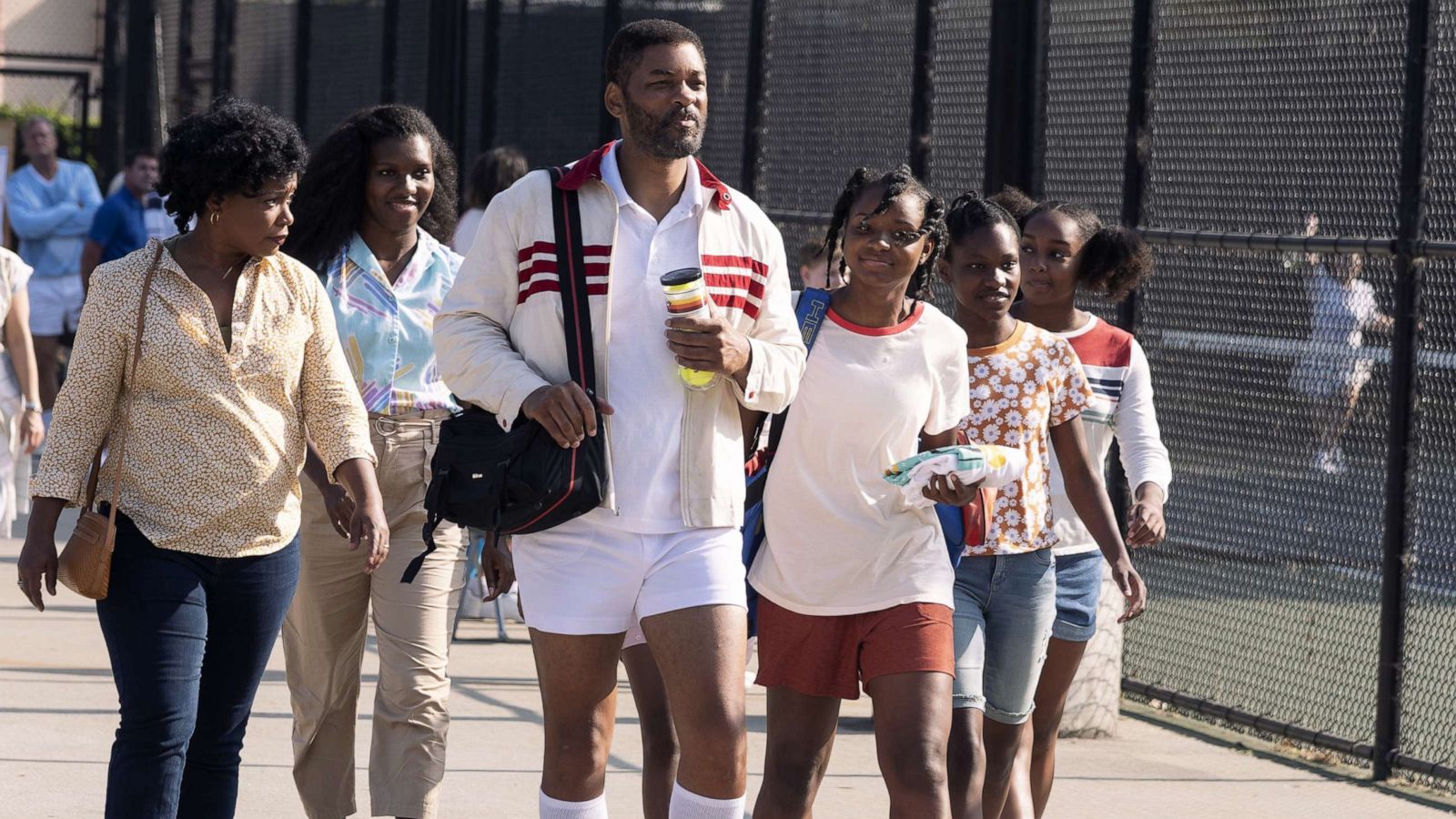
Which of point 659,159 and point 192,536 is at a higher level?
point 659,159

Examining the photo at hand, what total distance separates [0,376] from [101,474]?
12.1ft

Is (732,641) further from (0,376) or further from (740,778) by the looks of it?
(0,376)

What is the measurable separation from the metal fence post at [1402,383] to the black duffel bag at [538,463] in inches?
136

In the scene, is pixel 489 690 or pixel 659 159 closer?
pixel 659 159

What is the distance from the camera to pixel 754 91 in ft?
32.4

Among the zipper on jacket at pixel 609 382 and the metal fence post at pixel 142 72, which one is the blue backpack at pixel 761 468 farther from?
the metal fence post at pixel 142 72

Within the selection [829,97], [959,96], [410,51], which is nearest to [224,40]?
[410,51]

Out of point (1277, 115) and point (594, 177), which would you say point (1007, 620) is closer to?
point (594, 177)

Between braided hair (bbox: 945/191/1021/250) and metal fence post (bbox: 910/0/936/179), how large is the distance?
11.6 feet

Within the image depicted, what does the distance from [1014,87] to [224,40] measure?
11382mm

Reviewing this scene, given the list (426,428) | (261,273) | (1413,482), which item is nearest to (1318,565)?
(1413,482)

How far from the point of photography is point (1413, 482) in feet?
21.7

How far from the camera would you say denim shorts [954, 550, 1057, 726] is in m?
4.76

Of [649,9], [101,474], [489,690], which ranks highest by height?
[649,9]
